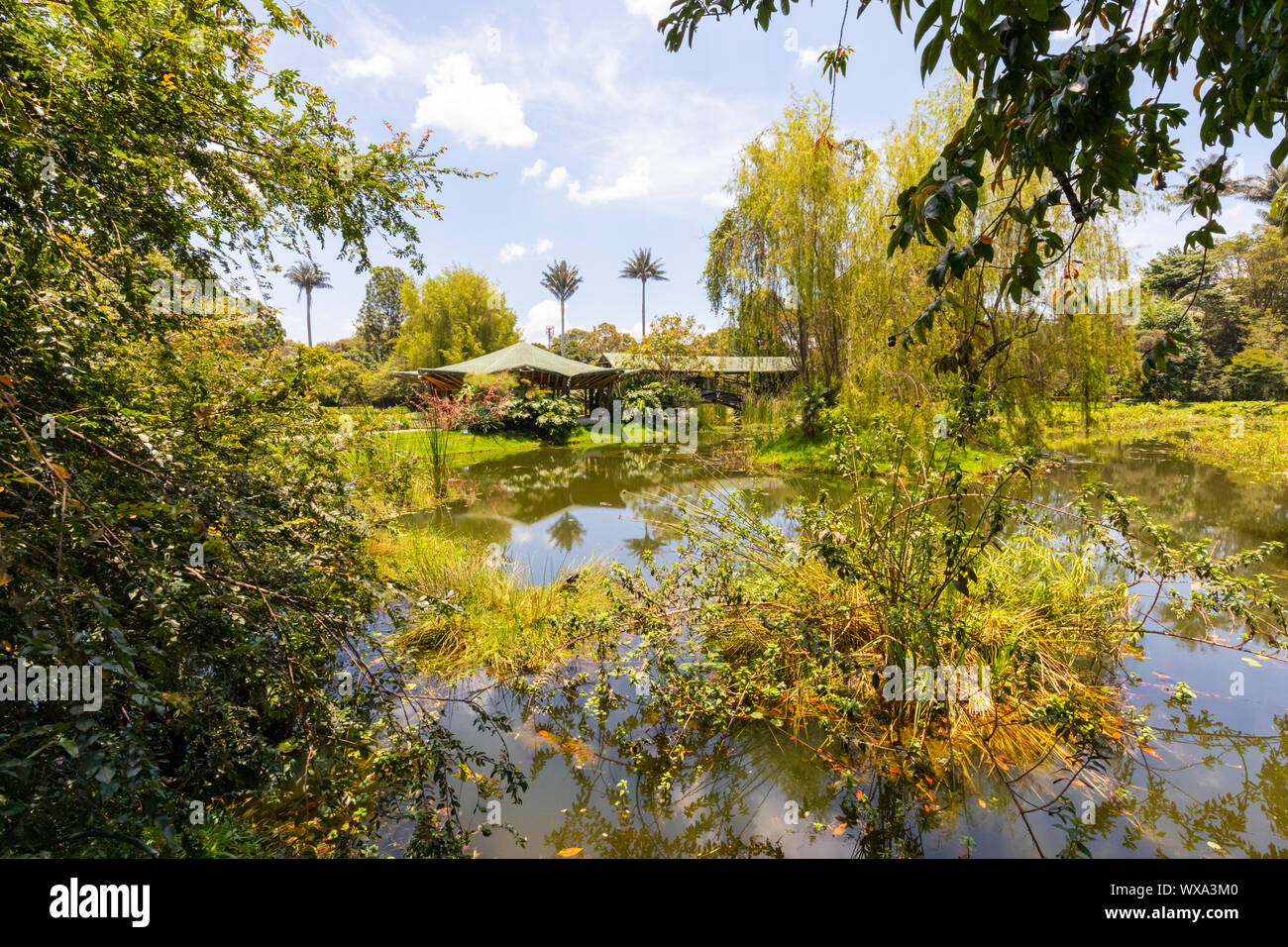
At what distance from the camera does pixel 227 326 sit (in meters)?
2.96

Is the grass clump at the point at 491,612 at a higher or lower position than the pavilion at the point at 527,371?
lower

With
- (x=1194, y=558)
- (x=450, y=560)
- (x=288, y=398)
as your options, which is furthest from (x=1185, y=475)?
(x=288, y=398)

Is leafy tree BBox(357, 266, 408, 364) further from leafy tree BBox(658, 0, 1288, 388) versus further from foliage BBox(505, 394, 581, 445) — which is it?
leafy tree BBox(658, 0, 1288, 388)

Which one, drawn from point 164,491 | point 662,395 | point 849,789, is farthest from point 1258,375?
point 164,491

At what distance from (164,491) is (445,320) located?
115 feet

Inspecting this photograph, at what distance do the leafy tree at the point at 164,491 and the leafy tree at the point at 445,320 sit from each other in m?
32.1

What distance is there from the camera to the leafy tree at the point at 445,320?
33.1 meters

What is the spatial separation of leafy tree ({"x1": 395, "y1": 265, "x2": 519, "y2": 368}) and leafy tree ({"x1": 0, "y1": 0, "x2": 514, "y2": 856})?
32061 mm

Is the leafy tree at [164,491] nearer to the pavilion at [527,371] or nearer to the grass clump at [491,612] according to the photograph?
the grass clump at [491,612]

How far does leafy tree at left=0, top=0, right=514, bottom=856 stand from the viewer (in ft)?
4.57

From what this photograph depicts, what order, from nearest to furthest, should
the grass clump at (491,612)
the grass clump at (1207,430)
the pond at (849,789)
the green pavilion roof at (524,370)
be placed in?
the pond at (849,789), the grass clump at (491,612), the grass clump at (1207,430), the green pavilion roof at (524,370)

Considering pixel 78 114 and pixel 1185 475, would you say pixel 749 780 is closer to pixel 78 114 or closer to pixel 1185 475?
pixel 78 114

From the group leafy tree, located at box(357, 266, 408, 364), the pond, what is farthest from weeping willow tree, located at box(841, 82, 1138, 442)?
leafy tree, located at box(357, 266, 408, 364)

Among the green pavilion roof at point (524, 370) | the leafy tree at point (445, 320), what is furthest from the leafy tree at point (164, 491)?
the leafy tree at point (445, 320)
